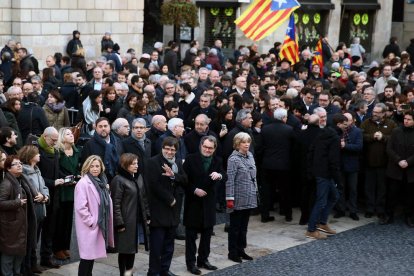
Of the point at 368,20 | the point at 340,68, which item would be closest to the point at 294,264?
the point at 340,68

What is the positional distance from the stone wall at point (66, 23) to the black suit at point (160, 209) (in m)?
14.0

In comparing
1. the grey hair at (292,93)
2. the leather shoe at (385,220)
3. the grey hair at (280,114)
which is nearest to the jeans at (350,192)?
the leather shoe at (385,220)

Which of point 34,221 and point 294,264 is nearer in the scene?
point 34,221

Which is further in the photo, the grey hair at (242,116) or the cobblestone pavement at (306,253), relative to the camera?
the grey hair at (242,116)

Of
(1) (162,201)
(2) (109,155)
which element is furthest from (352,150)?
(1) (162,201)

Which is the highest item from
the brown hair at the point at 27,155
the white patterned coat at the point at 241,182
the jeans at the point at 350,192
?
the brown hair at the point at 27,155

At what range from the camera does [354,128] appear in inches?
543

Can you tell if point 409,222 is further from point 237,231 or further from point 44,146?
point 44,146

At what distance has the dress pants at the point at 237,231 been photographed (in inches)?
446

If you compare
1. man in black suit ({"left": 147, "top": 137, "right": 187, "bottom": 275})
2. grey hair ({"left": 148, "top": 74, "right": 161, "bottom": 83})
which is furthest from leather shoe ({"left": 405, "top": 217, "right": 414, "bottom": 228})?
grey hair ({"left": 148, "top": 74, "right": 161, "bottom": 83})

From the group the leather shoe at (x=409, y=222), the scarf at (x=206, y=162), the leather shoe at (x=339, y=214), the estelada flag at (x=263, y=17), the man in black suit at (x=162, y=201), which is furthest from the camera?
the estelada flag at (x=263, y=17)

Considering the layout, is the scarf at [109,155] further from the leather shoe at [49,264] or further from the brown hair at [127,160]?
the brown hair at [127,160]

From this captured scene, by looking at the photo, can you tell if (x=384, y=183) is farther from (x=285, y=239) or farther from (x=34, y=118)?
(x=34, y=118)

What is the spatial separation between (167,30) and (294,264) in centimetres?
2423
